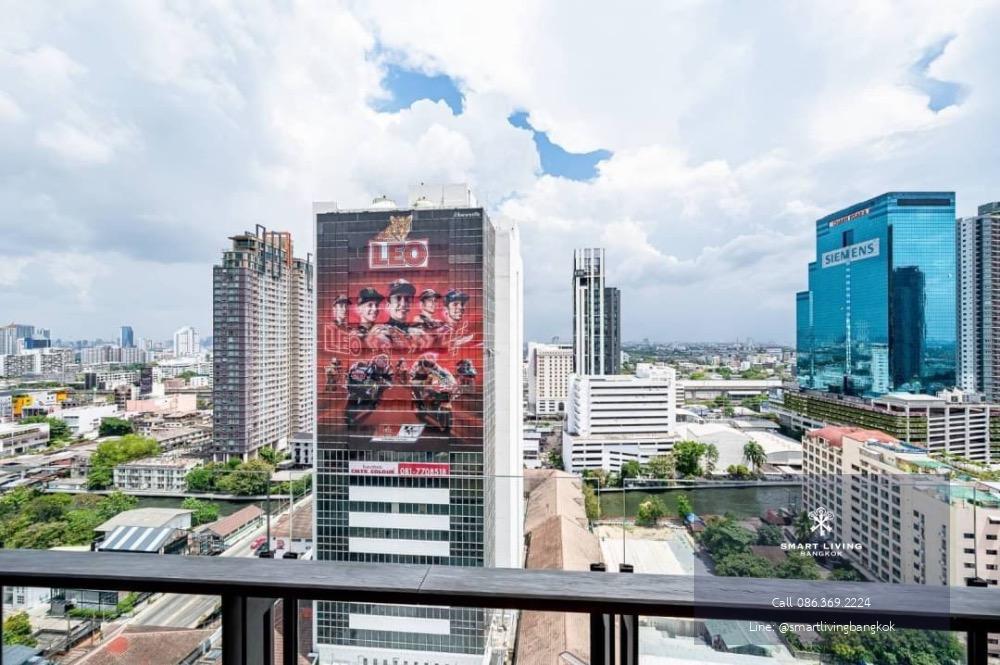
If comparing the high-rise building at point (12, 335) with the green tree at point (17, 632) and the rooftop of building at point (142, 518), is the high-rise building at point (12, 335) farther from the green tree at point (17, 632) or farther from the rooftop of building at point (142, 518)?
the green tree at point (17, 632)

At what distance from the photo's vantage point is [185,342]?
1329 centimetres

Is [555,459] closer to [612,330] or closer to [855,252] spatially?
[612,330]

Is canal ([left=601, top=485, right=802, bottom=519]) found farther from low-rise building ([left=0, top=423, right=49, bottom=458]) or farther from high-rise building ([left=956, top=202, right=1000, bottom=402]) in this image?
high-rise building ([left=956, top=202, right=1000, bottom=402])

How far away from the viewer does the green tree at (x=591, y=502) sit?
230 centimetres

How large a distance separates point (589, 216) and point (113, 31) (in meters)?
8.95

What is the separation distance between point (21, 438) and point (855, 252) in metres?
18.8

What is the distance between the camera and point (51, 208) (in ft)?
19.8

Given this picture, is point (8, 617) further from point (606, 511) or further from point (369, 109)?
point (369, 109)

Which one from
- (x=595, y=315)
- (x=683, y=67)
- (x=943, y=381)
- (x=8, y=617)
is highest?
(x=683, y=67)

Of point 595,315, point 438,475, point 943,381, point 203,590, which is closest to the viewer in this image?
point 203,590

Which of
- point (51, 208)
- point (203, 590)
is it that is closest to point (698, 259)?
point (203, 590)

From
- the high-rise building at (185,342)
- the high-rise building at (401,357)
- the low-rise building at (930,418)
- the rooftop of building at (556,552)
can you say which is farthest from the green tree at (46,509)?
the high-rise building at (185,342)

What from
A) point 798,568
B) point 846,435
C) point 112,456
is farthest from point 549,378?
point 798,568

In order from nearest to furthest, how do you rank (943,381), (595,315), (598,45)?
(598,45) → (943,381) → (595,315)
